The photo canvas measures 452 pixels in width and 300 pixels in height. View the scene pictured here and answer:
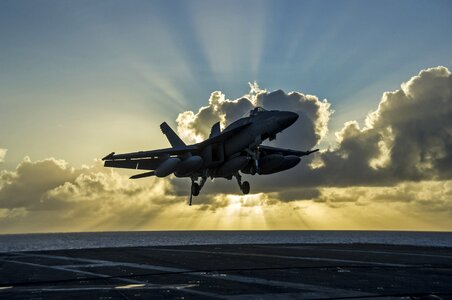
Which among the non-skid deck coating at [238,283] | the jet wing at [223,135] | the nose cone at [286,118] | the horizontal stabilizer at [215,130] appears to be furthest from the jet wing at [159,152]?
the non-skid deck coating at [238,283]

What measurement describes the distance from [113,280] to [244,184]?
2216 cm

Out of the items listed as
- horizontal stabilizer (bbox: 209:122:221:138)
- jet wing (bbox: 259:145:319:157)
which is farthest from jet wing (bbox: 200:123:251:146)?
jet wing (bbox: 259:145:319:157)

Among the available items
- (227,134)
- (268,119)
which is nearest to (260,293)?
(268,119)

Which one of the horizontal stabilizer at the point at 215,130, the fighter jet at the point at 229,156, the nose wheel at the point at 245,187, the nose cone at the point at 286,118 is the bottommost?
the nose wheel at the point at 245,187

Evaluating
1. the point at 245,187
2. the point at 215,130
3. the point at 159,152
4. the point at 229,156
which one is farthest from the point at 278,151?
the point at 159,152

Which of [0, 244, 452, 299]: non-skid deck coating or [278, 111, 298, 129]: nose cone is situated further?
[278, 111, 298, 129]: nose cone

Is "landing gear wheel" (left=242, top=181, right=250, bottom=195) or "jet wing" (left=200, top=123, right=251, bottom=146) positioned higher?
"jet wing" (left=200, top=123, right=251, bottom=146)

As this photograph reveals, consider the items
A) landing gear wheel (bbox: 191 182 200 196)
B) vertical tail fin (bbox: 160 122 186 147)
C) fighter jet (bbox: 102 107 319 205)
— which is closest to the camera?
fighter jet (bbox: 102 107 319 205)

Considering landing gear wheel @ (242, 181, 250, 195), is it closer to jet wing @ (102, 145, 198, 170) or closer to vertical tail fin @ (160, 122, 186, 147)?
jet wing @ (102, 145, 198, 170)

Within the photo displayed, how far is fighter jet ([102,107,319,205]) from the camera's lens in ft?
104

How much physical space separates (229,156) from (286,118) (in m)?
5.99

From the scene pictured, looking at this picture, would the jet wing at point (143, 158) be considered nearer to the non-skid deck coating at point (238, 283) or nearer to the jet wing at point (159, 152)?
the jet wing at point (159, 152)

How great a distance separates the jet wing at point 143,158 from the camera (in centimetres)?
3547

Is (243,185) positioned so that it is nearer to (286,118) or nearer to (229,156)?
(229,156)
